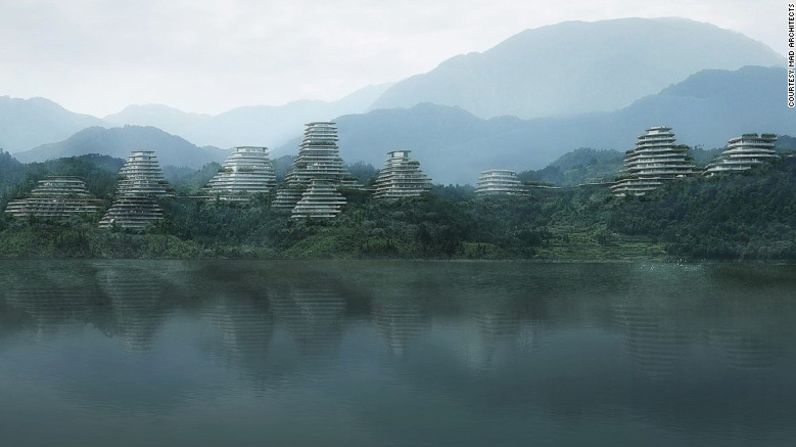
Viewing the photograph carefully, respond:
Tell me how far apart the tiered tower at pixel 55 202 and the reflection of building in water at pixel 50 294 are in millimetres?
24122

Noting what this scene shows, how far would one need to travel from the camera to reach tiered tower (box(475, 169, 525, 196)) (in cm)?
8106

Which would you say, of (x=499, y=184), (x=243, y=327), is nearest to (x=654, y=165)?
(x=499, y=184)

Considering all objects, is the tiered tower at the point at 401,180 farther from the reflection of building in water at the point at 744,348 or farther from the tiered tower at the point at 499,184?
the reflection of building in water at the point at 744,348

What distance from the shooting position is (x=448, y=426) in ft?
44.0

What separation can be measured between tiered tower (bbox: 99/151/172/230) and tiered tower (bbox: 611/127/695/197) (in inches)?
1604

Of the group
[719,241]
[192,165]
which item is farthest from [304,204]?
[192,165]

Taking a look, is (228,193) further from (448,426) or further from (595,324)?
(448,426)

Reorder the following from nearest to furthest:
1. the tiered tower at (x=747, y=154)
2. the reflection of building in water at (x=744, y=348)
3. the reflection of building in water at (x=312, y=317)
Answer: the reflection of building in water at (x=744, y=348) → the reflection of building in water at (x=312, y=317) → the tiered tower at (x=747, y=154)

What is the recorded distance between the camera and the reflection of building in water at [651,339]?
61.0 feet

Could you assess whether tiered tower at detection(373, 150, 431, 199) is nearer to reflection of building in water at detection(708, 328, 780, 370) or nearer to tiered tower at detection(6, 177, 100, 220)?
tiered tower at detection(6, 177, 100, 220)

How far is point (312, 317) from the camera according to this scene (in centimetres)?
2672

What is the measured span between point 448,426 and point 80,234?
63060mm

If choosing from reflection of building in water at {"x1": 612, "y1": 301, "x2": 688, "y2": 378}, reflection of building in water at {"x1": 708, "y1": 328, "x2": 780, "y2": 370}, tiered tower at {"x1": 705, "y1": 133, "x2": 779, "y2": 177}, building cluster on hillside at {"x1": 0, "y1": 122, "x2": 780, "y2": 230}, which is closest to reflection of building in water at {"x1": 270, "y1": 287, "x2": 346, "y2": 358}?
reflection of building in water at {"x1": 612, "y1": 301, "x2": 688, "y2": 378}

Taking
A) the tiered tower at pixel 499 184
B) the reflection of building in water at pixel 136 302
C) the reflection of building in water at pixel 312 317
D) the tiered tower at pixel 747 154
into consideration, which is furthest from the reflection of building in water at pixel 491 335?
the tiered tower at pixel 499 184
